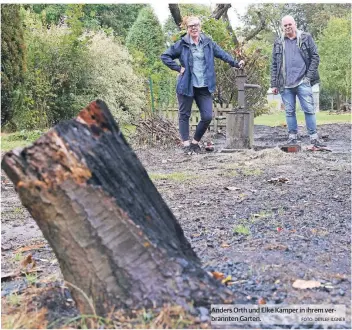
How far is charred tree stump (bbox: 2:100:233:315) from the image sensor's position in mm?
1904

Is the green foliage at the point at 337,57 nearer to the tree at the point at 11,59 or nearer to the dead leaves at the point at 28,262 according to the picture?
the tree at the point at 11,59

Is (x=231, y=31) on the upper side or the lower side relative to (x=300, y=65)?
upper

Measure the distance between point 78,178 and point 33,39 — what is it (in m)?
12.3

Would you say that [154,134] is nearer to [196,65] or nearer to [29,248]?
[196,65]

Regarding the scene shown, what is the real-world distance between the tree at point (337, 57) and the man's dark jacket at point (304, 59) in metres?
23.0

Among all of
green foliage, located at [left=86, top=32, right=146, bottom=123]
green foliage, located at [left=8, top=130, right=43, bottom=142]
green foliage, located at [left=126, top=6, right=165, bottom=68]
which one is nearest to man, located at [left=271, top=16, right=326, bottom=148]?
green foliage, located at [left=8, top=130, right=43, bottom=142]

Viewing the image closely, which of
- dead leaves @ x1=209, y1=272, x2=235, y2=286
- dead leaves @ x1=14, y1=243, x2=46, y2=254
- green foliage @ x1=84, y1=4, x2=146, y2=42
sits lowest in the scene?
dead leaves @ x1=14, y1=243, x2=46, y2=254

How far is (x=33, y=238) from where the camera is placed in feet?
11.9

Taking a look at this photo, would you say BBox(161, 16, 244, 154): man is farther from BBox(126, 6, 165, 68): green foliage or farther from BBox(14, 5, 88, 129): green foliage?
BBox(126, 6, 165, 68): green foliage

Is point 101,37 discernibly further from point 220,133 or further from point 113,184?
point 113,184

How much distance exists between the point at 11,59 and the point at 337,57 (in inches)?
898

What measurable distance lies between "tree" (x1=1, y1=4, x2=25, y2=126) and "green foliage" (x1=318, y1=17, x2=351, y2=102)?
21.6 m

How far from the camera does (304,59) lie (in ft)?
26.5

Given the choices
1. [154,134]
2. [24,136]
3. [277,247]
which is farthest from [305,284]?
[24,136]
